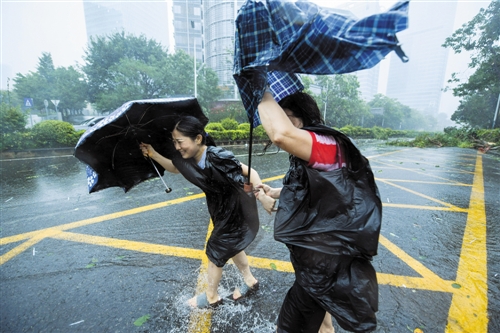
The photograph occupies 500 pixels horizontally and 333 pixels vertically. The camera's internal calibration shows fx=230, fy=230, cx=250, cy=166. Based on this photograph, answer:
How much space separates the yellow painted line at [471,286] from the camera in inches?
70.9

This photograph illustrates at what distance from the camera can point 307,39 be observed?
0.84m

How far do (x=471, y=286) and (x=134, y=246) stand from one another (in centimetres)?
363

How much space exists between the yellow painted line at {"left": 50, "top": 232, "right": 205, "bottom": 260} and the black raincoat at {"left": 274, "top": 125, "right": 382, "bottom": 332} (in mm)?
1805

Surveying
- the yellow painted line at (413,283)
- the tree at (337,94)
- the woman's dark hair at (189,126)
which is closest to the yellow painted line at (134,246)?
the woman's dark hair at (189,126)

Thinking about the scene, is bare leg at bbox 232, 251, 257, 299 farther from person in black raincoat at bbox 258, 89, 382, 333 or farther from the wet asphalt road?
person in black raincoat at bbox 258, 89, 382, 333

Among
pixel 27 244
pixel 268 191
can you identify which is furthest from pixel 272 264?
pixel 27 244

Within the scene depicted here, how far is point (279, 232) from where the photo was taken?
122 centimetres

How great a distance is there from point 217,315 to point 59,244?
7.87 ft

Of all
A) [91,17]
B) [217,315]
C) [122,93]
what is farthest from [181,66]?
[91,17]

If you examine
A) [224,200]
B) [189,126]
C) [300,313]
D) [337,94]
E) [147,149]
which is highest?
[337,94]

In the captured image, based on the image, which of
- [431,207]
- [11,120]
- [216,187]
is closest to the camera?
[216,187]

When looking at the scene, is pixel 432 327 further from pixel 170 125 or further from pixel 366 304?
pixel 170 125

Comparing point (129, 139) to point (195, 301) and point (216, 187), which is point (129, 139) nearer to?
point (216, 187)

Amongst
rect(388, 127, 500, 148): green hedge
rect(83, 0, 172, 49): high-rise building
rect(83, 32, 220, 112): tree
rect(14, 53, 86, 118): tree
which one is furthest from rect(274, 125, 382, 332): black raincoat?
rect(83, 0, 172, 49): high-rise building
